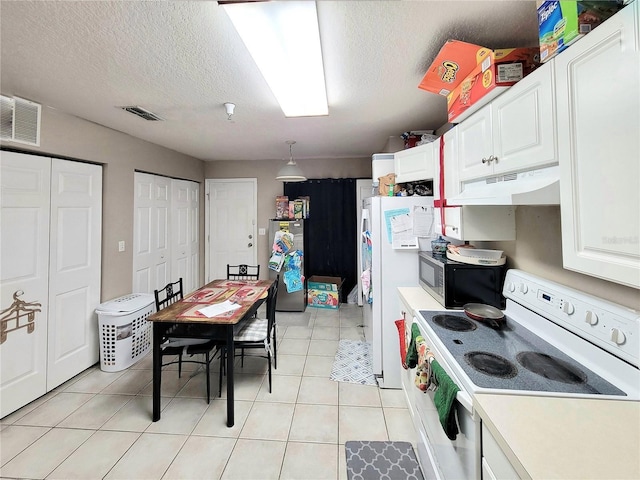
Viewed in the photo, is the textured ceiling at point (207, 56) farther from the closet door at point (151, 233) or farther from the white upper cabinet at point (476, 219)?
the closet door at point (151, 233)

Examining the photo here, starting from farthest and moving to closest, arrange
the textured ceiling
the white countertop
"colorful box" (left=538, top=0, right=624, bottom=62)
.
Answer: the textured ceiling, "colorful box" (left=538, top=0, right=624, bottom=62), the white countertop

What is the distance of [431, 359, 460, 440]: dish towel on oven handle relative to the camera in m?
0.98

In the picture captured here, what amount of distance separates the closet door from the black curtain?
1.84 metres

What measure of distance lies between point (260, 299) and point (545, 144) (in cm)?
215

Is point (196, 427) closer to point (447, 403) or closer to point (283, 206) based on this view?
point (447, 403)

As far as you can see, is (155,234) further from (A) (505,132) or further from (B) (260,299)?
(A) (505,132)

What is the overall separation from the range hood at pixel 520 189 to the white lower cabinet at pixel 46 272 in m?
3.11

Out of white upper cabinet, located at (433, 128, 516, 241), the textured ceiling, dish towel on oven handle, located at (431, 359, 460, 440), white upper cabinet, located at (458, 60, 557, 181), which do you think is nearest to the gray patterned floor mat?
dish towel on oven handle, located at (431, 359, 460, 440)

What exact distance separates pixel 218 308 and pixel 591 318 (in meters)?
2.14

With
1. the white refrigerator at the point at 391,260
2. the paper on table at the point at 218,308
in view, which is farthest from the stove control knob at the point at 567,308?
the paper on table at the point at 218,308

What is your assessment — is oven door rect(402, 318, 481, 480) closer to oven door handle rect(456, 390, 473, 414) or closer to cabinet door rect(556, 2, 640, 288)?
oven door handle rect(456, 390, 473, 414)

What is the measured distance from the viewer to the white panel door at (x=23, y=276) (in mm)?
1969

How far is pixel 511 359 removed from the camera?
3.69 ft

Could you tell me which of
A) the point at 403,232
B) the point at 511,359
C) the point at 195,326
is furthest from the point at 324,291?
the point at 511,359
